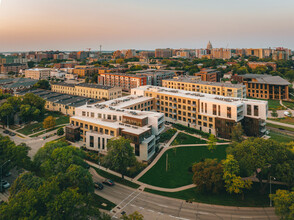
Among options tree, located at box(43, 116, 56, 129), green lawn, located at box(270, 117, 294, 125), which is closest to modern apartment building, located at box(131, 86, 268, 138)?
green lawn, located at box(270, 117, 294, 125)

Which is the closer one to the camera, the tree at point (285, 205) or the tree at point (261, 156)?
the tree at point (285, 205)

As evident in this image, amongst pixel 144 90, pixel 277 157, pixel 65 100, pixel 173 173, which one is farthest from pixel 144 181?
pixel 65 100

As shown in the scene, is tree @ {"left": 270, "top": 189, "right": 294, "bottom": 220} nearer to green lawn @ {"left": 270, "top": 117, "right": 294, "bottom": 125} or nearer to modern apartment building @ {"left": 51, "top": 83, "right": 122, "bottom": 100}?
green lawn @ {"left": 270, "top": 117, "right": 294, "bottom": 125}

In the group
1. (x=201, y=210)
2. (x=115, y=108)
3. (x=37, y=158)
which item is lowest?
(x=201, y=210)

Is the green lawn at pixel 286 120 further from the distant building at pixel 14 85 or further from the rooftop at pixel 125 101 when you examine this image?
the distant building at pixel 14 85

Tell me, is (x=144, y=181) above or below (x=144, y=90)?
below

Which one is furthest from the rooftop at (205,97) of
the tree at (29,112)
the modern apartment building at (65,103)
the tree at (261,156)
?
the tree at (29,112)

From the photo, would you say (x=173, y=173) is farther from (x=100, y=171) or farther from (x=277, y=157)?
(x=277, y=157)
